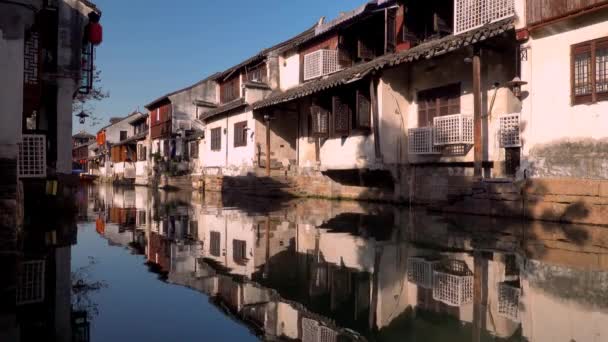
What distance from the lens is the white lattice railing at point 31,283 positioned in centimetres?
514

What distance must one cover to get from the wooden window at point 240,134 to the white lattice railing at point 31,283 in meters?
19.6

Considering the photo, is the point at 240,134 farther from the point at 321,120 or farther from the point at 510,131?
the point at 510,131

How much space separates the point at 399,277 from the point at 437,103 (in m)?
10.9

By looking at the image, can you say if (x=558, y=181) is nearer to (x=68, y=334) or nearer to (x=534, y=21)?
(x=534, y=21)

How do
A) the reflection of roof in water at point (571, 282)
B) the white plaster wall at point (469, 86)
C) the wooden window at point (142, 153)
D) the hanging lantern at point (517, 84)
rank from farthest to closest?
the wooden window at point (142, 153) < the white plaster wall at point (469, 86) < the hanging lantern at point (517, 84) < the reflection of roof in water at point (571, 282)

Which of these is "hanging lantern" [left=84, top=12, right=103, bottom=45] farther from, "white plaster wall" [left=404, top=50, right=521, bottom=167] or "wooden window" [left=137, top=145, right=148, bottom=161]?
"wooden window" [left=137, top=145, right=148, bottom=161]

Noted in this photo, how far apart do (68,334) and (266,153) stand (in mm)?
20445

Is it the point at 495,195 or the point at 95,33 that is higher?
the point at 95,33

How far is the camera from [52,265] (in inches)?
275

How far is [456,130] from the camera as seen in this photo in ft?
46.1

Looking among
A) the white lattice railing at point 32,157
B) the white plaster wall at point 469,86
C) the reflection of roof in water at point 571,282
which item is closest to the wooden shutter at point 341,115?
the white plaster wall at point 469,86

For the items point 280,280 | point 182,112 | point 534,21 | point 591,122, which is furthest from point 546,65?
point 182,112

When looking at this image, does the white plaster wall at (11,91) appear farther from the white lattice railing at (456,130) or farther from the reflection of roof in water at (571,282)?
the white lattice railing at (456,130)

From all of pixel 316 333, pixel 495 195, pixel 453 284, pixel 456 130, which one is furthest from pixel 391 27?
pixel 316 333
